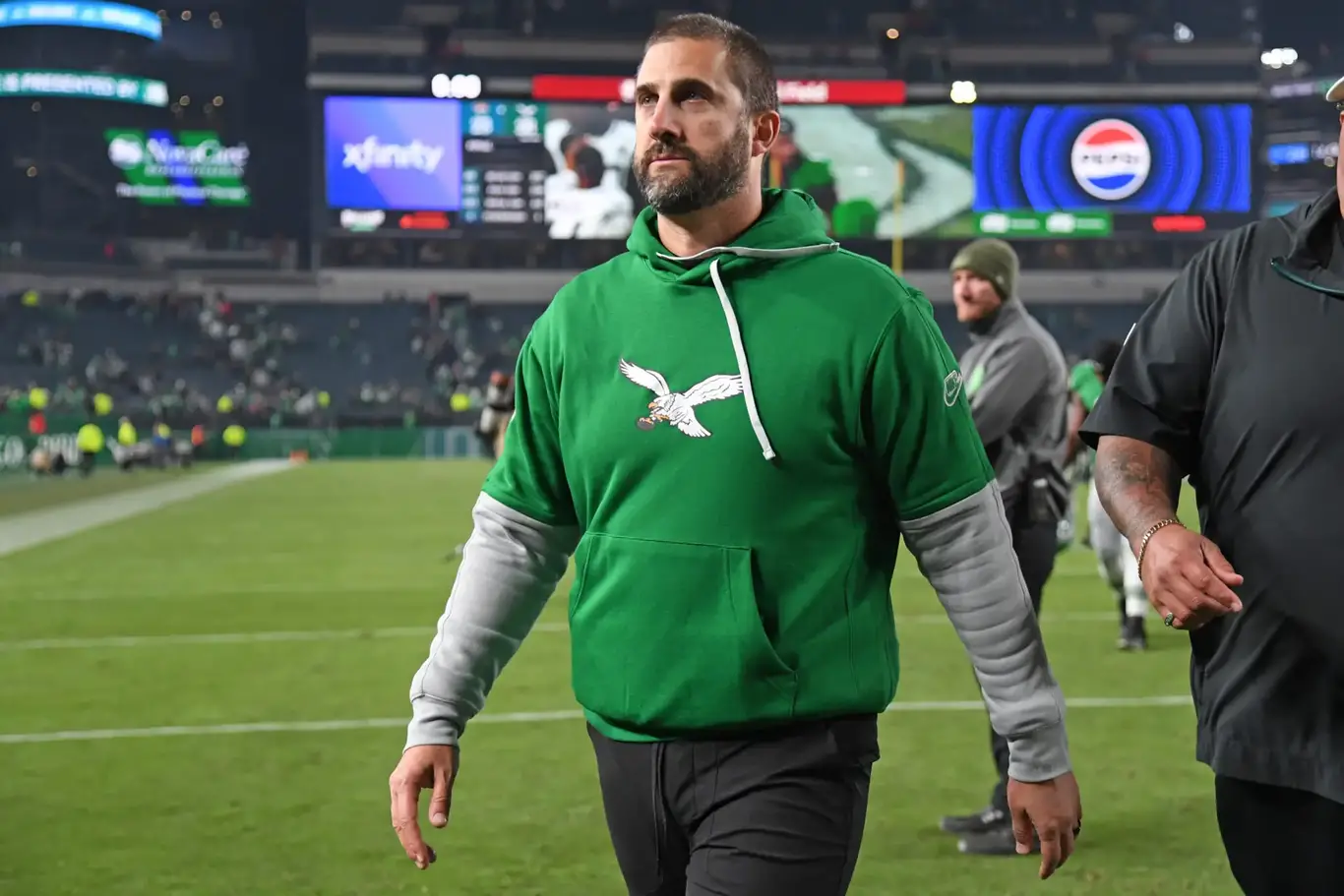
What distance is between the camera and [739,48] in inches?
120

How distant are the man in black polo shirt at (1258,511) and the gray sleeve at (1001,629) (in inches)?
10.2

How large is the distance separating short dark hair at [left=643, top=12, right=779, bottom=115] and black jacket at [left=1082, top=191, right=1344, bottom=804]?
919 millimetres

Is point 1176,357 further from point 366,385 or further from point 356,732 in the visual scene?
point 366,385

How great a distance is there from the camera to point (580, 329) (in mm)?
3109

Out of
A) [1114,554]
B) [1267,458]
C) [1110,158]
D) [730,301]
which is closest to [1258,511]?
[1267,458]

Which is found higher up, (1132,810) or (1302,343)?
(1302,343)

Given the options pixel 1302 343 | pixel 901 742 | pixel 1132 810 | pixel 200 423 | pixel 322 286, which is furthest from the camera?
pixel 322 286

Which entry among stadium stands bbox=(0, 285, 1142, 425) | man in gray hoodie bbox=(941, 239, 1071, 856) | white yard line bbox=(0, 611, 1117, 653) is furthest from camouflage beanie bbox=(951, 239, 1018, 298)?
stadium stands bbox=(0, 285, 1142, 425)

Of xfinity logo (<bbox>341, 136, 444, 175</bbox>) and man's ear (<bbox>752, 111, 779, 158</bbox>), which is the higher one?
xfinity logo (<bbox>341, 136, 444, 175</bbox>)

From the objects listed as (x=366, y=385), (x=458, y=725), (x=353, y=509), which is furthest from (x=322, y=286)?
(x=458, y=725)

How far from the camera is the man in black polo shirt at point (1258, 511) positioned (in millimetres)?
2885

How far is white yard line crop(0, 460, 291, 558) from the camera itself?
21.2m

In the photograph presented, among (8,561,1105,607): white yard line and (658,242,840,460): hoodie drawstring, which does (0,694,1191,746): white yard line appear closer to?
(8,561,1105,607): white yard line

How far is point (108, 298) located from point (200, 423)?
13.7m
